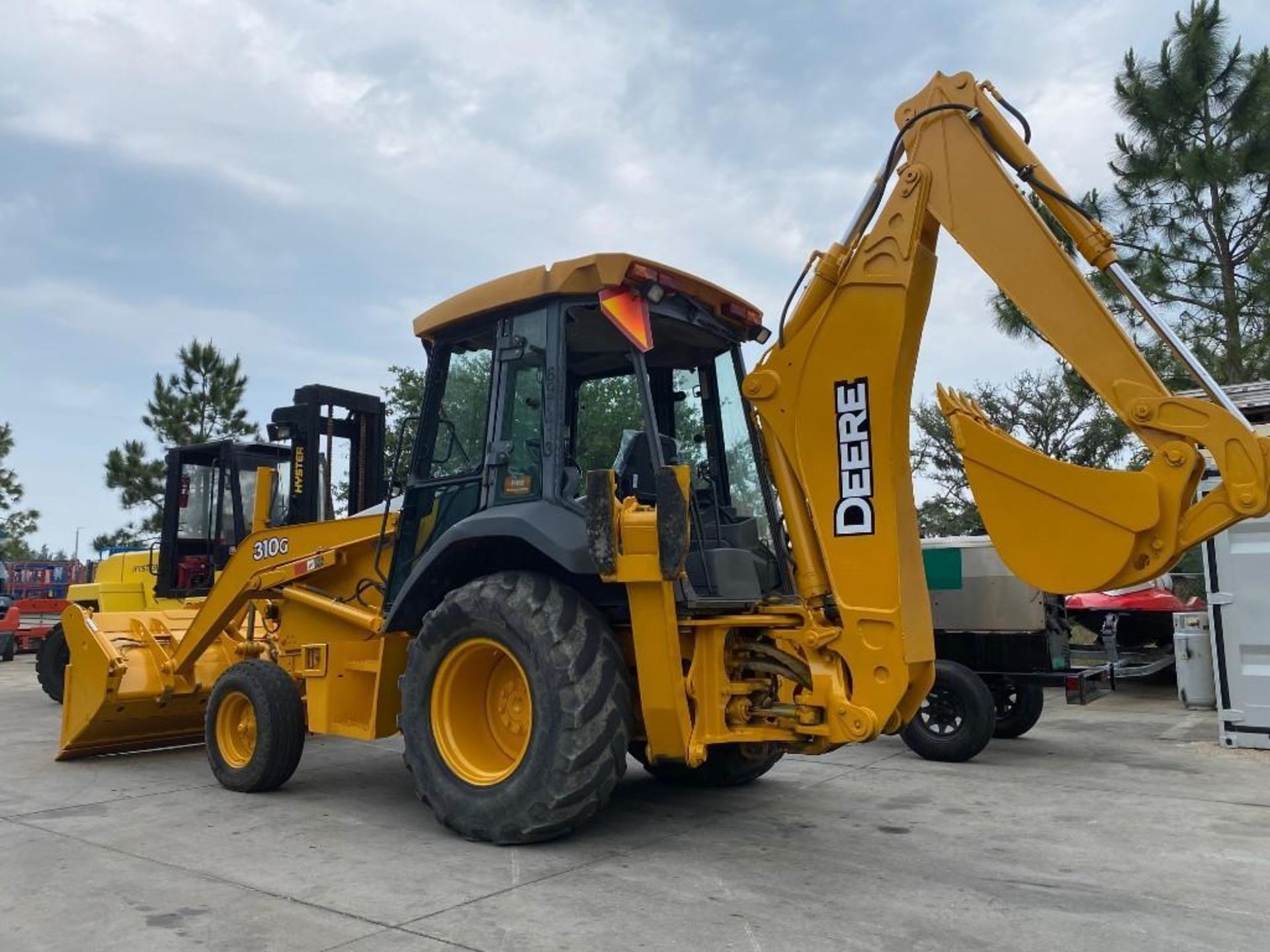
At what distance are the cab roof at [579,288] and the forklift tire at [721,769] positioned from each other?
8.60 ft

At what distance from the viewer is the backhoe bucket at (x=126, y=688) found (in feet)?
22.9

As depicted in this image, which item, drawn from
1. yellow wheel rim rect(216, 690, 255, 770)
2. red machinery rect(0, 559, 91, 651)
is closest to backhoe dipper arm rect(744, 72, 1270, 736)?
yellow wheel rim rect(216, 690, 255, 770)

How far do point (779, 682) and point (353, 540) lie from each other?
9.71 feet

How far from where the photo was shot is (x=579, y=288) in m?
5.03

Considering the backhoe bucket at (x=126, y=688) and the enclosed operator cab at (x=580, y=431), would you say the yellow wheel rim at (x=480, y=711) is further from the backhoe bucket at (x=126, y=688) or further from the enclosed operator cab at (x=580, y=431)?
the backhoe bucket at (x=126, y=688)

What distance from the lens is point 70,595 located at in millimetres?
12773

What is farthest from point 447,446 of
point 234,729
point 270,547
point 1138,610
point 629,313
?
point 1138,610

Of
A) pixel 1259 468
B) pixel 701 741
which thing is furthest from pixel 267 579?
pixel 1259 468

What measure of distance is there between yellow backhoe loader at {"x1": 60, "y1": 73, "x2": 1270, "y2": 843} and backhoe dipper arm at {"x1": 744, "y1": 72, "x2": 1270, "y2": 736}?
0.04ft

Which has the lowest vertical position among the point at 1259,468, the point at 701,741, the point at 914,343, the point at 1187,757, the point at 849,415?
the point at 1187,757

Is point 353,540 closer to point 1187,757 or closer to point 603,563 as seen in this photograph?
point 603,563

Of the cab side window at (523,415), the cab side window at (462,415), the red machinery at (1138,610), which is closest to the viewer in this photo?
the cab side window at (523,415)

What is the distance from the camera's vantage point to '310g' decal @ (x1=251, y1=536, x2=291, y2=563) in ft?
21.2

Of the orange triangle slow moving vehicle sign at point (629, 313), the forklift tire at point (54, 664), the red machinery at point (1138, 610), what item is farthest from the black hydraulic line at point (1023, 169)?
the forklift tire at point (54, 664)
